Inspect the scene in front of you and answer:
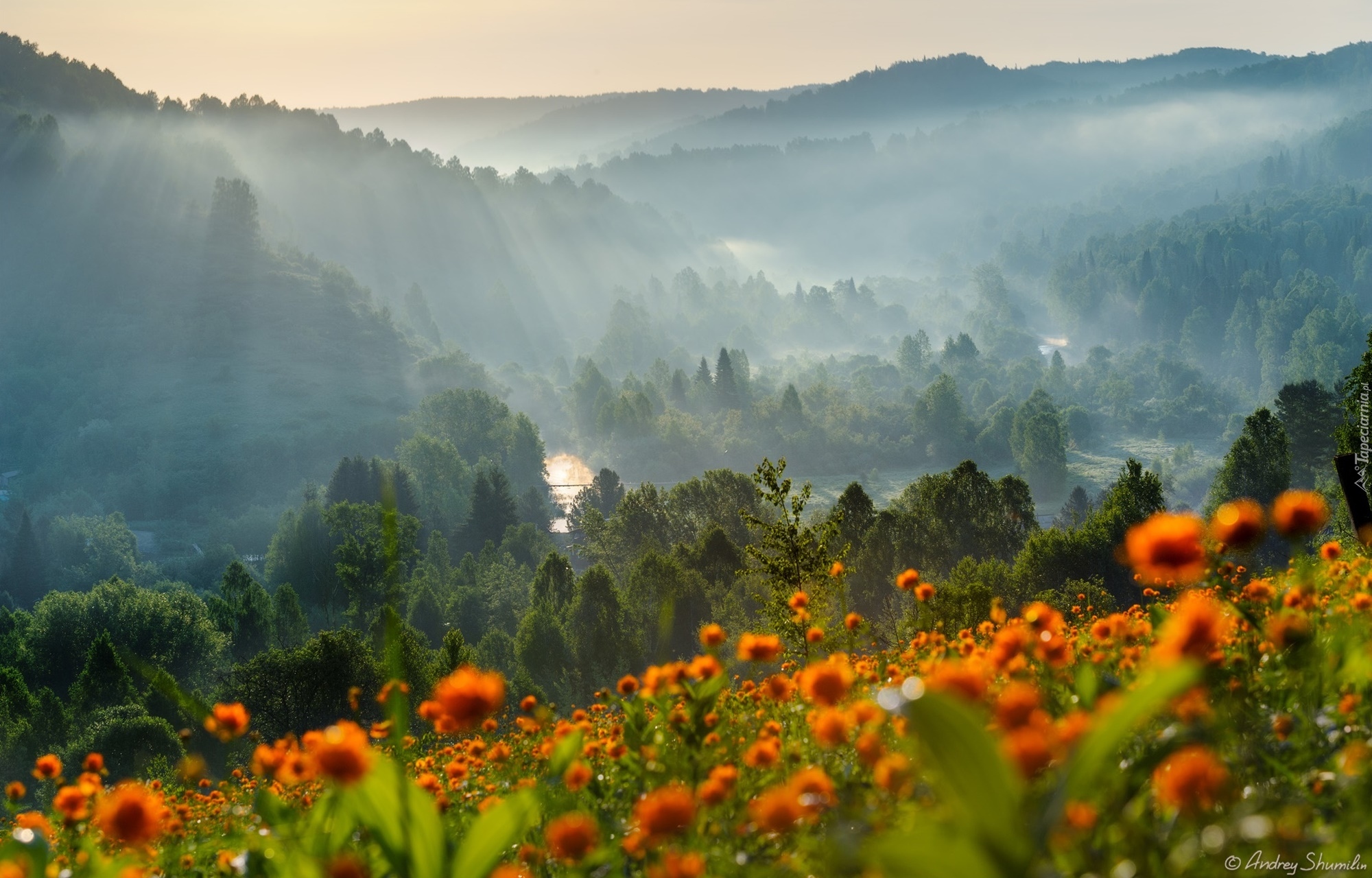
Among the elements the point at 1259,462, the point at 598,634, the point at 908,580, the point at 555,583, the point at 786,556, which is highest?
the point at 908,580

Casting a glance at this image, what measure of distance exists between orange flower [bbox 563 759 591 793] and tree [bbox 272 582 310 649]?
250 ft

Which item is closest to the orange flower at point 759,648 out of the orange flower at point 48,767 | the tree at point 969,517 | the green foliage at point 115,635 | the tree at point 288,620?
the orange flower at point 48,767

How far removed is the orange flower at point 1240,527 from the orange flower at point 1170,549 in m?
0.32

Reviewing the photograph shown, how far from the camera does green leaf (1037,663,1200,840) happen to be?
233 centimetres

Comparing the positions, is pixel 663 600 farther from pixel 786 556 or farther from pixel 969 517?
pixel 786 556

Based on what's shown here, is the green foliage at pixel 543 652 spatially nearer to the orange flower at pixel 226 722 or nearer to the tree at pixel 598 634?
the tree at pixel 598 634

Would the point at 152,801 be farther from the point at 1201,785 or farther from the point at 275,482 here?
the point at 275,482

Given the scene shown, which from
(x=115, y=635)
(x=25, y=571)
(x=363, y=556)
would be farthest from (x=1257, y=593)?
(x=25, y=571)

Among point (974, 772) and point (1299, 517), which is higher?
point (1299, 517)

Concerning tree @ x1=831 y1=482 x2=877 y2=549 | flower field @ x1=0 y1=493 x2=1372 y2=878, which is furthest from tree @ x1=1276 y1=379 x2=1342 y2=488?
flower field @ x1=0 y1=493 x2=1372 y2=878

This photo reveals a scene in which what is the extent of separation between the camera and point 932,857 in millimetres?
2424

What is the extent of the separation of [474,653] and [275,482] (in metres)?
113

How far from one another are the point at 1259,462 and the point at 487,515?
7773cm

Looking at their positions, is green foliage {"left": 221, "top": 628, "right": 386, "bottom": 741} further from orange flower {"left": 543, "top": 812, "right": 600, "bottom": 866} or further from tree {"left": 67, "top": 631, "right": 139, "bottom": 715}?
orange flower {"left": 543, "top": 812, "right": 600, "bottom": 866}
